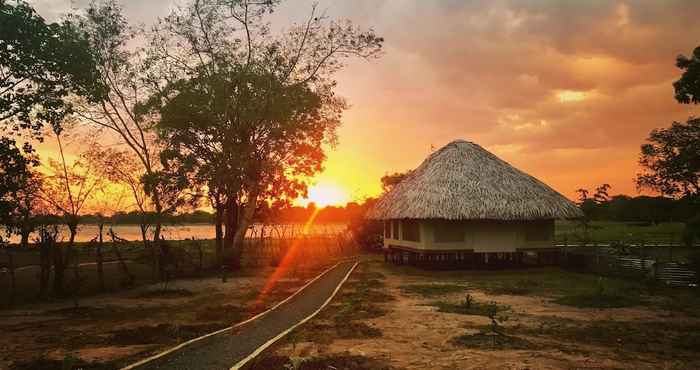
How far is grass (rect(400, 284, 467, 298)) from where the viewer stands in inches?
650

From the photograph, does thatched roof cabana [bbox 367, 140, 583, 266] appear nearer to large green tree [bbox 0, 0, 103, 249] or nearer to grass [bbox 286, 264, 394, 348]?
grass [bbox 286, 264, 394, 348]

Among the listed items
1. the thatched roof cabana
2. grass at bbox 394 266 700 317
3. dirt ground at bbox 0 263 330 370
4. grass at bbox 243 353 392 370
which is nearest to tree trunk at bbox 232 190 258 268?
dirt ground at bbox 0 263 330 370

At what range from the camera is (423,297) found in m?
15.6

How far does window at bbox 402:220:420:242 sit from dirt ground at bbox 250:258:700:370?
9.69m

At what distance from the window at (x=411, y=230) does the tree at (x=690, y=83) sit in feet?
42.2

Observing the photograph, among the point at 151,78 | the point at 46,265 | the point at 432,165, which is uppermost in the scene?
the point at 151,78

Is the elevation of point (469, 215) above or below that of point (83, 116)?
below

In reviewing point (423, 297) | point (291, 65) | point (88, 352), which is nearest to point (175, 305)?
point (88, 352)

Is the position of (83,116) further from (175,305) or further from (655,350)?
(655,350)

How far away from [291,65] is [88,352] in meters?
19.6

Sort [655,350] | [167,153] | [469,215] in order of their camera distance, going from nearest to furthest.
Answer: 1. [655,350]
2. [469,215]
3. [167,153]

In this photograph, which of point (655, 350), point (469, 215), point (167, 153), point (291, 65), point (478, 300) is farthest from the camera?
point (291, 65)

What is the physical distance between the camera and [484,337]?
970 cm

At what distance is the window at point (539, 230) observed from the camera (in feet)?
80.2
